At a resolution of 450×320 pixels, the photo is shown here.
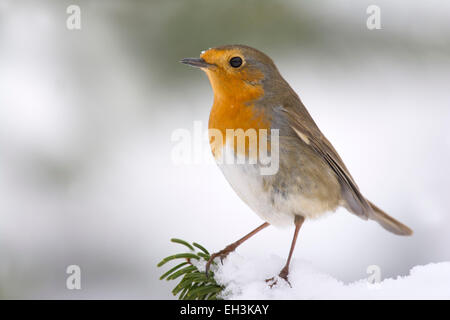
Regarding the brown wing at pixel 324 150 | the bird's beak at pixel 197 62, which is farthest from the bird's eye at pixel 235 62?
the brown wing at pixel 324 150

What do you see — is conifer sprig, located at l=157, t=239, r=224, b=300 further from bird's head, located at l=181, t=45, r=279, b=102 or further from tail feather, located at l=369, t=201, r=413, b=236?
tail feather, located at l=369, t=201, r=413, b=236

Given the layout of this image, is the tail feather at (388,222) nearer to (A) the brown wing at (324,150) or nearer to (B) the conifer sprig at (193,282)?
(A) the brown wing at (324,150)

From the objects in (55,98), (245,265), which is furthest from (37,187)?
(245,265)

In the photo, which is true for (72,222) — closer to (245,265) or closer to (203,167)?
(203,167)

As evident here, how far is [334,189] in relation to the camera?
9.75ft

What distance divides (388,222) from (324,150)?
2.37ft

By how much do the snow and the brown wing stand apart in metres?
0.67

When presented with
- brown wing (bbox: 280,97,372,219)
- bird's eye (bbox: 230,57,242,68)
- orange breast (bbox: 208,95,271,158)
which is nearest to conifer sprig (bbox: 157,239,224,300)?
orange breast (bbox: 208,95,271,158)

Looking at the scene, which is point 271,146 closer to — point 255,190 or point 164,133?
point 255,190

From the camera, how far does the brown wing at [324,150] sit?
9.54 feet

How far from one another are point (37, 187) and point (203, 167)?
58.5 inches

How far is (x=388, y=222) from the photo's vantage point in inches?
131

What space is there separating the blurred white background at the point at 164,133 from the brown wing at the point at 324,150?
2.85 ft

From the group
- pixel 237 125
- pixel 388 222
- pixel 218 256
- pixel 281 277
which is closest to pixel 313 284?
pixel 281 277
